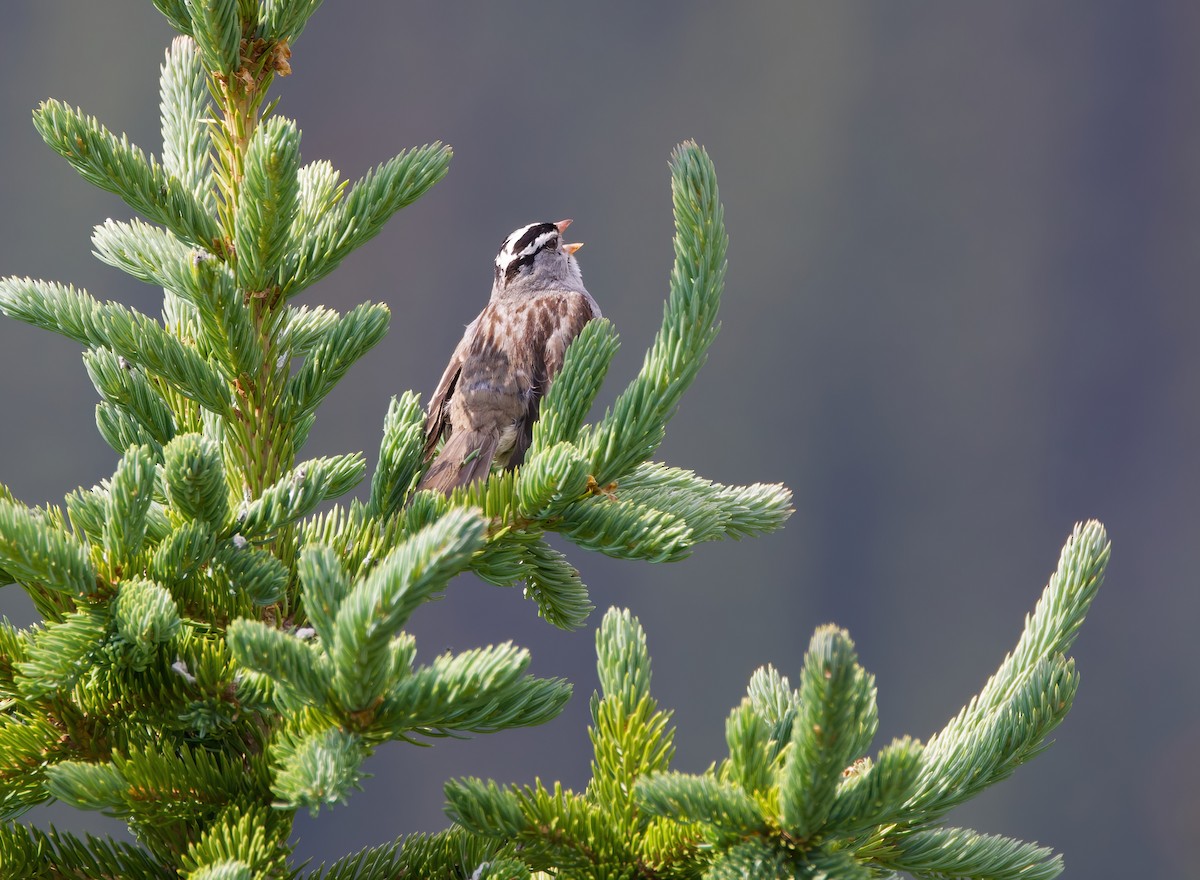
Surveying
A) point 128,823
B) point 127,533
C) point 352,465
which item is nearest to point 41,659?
point 127,533

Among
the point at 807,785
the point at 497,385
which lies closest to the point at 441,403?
the point at 497,385

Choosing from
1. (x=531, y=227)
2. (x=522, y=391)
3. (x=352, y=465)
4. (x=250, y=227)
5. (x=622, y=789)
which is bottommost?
(x=622, y=789)

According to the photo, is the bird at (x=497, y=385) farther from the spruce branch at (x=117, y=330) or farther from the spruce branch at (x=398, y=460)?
the spruce branch at (x=117, y=330)

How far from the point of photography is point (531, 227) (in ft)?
9.93

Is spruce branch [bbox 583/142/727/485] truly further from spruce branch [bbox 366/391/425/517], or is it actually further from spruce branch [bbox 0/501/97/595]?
spruce branch [bbox 0/501/97/595]

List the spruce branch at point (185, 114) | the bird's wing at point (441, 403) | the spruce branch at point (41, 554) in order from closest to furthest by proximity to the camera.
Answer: the spruce branch at point (41, 554) → the spruce branch at point (185, 114) → the bird's wing at point (441, 403)

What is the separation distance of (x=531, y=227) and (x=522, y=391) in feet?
3.39

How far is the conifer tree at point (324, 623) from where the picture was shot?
0.81 meters

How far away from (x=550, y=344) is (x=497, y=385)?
0.78 ft

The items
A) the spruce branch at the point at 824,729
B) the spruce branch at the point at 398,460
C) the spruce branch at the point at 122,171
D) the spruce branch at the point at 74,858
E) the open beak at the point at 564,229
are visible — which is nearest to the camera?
the spruce branch at the point at 824,729

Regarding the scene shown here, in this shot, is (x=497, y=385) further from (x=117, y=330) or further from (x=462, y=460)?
(x=117, y=330)

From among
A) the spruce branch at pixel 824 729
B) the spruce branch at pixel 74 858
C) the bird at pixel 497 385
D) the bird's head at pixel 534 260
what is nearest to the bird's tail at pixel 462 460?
the bird at pixel 497 385

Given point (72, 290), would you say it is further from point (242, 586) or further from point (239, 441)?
point (242, 586)

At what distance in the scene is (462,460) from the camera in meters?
1.83
